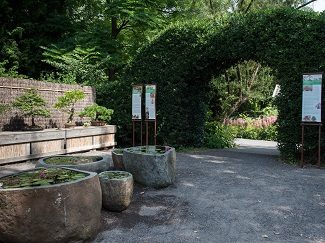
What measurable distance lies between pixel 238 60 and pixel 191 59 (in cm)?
146

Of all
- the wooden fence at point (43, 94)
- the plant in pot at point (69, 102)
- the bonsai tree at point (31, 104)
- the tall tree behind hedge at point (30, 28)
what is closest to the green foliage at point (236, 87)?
the wooden fence at point (43, 94)

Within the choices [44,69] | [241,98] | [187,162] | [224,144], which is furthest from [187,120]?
[44,69]

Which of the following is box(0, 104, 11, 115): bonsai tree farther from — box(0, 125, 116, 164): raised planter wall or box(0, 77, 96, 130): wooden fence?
box(0, 125, 116, 164): raised planter wall

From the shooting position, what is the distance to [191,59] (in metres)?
11.4

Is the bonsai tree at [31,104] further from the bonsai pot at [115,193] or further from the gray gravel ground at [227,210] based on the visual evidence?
the bonsai pot at [115,193]

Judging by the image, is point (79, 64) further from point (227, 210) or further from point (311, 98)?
point (227, 210)

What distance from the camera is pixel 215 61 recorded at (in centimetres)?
1126

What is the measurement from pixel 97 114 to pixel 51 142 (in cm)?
273

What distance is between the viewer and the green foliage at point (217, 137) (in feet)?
42.9

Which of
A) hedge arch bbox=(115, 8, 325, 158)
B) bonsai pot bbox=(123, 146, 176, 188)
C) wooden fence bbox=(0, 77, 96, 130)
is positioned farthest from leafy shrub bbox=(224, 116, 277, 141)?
bonsai pot bbox=(123, 146, 176, 188)

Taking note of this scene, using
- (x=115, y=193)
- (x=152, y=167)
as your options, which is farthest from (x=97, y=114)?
(x=115, y=193)

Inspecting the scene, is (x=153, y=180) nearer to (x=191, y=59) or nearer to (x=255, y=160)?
(x=255, y=160)

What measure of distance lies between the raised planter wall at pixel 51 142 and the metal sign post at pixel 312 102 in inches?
246

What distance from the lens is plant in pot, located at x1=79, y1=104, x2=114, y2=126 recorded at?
38.4 feet
